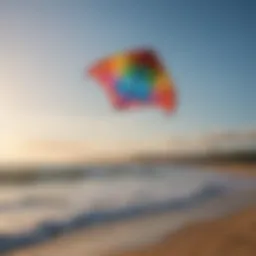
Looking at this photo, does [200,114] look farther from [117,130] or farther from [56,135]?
[56,135]

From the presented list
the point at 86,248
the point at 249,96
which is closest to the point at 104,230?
the point at 86,248

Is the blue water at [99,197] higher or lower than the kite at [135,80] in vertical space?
lower

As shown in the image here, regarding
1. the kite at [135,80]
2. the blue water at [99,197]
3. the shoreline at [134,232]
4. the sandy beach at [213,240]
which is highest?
the kite at [135,80]

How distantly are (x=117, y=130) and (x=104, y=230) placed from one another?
0.25 meters

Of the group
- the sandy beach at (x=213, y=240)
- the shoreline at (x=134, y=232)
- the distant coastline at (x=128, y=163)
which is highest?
the distant coastline at (x=128, y=163)

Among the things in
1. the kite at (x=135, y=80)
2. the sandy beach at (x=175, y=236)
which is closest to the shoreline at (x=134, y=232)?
the sandy beach at (x=175, y=236)

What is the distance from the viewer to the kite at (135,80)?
4.65ft

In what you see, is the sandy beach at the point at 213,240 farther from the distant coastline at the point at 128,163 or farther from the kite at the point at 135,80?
the kite at the point at 135,80

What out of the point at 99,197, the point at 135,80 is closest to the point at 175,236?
the point at 99,197

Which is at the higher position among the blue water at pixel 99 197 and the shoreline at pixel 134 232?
the blue water at pixel 99 197

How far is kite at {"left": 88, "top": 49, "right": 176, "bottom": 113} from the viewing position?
1417 millimetres

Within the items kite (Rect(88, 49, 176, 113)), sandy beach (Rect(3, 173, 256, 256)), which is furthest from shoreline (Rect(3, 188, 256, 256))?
kite (Rect(88, 49, 176, 113))

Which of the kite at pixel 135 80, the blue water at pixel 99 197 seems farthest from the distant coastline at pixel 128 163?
the kite at pixel 135 80

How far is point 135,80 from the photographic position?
1.44m
